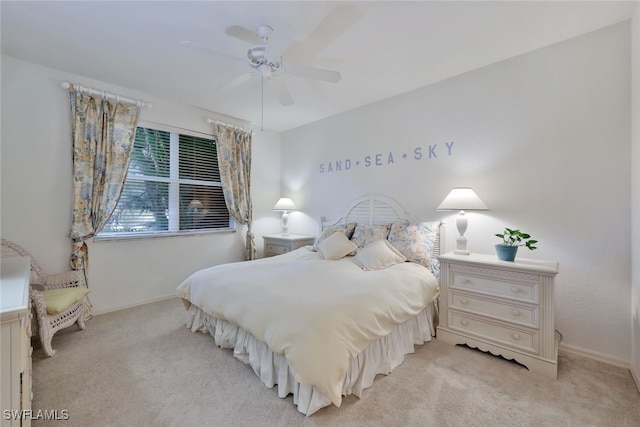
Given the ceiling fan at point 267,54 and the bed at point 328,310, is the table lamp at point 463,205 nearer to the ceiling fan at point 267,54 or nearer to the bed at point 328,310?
the bed at point 328,310

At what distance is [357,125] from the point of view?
3793 millimetres

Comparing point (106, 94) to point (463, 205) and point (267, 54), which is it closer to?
point (267, 54)

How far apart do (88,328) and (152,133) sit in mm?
2354

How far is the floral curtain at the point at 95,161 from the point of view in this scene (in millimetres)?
2873

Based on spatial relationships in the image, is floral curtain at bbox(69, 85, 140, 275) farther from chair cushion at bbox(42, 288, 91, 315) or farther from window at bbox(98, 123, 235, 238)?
chair cushion at bbox(42, 288, 91, 315)

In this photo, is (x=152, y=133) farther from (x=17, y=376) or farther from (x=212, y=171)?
(x=17, y=376)

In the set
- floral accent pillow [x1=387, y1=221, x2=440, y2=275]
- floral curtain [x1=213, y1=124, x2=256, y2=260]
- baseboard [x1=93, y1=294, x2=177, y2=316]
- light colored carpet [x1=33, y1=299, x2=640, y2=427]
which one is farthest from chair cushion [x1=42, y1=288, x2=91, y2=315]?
floral accent pillow [x1=387, y1=221, x2=440, y2=275]

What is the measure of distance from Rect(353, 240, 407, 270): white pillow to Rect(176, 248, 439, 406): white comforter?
88 mm

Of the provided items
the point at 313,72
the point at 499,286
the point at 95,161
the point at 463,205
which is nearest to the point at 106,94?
the point at 95,161

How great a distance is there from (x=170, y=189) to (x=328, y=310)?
308 centimetres

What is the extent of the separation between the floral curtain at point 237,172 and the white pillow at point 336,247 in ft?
5.50

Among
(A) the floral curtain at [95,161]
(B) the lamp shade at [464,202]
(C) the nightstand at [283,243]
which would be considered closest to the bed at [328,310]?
(B) the lamp shade at [464,202]

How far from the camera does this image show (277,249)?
429 centimetres

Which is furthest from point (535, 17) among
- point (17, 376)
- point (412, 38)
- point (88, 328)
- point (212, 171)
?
point (88, 328)
